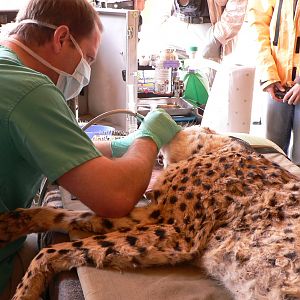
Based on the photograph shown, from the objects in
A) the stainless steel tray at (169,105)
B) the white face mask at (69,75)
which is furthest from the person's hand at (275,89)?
the white face mask at (69,75)

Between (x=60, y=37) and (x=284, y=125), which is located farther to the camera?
(x=284, y=125)

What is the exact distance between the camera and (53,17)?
1214mm

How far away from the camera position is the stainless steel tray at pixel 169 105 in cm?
246

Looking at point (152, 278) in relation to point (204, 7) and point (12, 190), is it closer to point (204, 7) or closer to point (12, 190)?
point (12, 190)

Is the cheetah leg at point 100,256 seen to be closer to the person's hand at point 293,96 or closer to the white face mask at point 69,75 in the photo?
the white face mask at point 69,75

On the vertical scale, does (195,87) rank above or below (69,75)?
below

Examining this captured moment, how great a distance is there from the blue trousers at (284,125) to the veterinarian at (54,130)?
1311 millimetres

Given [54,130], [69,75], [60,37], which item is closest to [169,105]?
[69,75]

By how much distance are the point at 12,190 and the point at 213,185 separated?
0.54 meters

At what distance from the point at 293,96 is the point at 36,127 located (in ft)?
5.60

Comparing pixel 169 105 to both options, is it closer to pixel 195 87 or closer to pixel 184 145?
pixel 195 87

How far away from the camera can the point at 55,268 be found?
1.07 m

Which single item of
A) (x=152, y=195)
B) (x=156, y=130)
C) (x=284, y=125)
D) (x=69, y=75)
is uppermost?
(x=69, y=75)

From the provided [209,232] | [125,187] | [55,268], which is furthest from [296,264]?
[55,268]
